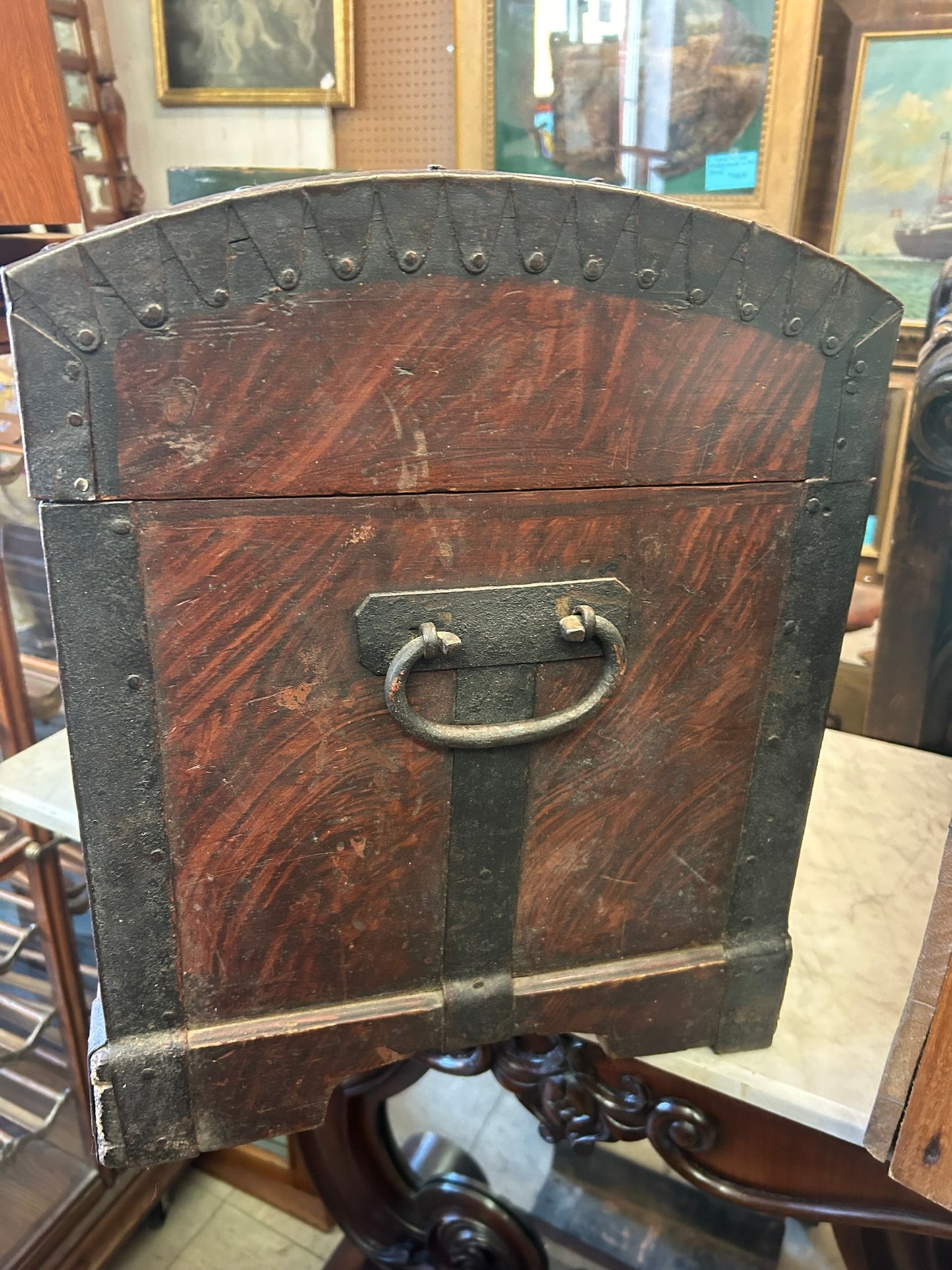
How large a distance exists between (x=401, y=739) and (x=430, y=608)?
0.11 meters

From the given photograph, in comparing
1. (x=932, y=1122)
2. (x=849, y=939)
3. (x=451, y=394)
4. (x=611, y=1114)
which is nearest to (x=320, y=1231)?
(x=611, y=1114)

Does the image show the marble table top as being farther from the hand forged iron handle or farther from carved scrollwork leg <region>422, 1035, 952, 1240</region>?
the hand forged iron handle

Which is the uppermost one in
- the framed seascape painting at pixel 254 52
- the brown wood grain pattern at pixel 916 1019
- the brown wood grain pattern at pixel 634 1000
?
the framed seascape painting at pixel 254 52

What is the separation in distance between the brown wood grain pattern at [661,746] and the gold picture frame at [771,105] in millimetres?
645

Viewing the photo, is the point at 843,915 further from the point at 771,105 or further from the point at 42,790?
the point at 771,105

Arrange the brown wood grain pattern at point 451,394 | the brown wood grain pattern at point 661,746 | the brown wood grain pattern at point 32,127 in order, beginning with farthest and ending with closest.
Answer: the brown wood grain pattern at point 32,127
the brown wood grain pattern at point 661,746
the brown wood grain pattern at point 451,394

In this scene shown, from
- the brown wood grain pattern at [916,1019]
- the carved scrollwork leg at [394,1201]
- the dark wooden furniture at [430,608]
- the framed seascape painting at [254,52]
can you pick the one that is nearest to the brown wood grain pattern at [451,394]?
the dark wooden furniture at [430,608]

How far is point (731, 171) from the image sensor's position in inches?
49.1

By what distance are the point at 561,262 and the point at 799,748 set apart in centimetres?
44

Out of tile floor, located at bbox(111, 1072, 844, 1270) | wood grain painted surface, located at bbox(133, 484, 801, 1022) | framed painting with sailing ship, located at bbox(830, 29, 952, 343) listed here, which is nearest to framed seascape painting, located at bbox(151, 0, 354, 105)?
framed painting with sailing ship, located at bbox(830, 29, 952, 343)

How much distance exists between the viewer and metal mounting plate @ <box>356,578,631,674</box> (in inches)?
25.8

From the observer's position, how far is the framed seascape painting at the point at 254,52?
4.35ft

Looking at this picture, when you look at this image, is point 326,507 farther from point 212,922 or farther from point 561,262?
point 212,922

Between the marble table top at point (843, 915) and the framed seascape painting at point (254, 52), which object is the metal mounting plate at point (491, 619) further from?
the framed seascape painting at point (254, 52)
